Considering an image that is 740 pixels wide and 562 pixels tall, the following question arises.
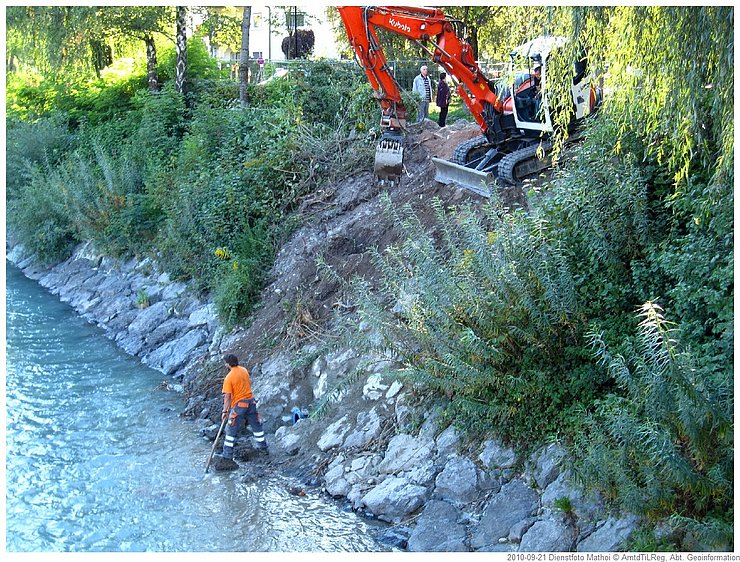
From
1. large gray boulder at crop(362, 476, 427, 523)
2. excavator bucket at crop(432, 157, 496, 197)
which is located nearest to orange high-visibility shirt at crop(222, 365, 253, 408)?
large gray boulder at crop(362, 476, 427, 523)

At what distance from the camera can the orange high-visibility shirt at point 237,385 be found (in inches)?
476

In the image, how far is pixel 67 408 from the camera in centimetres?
1415

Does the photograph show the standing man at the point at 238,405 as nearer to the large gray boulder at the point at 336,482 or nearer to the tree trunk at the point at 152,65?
the large gray boulder at the point at 336,482

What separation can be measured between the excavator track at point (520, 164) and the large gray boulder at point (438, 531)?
632cm

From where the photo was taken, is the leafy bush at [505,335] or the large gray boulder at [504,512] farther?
the leafy bush at [505,335]

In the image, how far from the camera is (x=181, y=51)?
2441 cm

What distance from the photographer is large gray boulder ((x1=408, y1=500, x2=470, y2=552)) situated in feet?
31.0

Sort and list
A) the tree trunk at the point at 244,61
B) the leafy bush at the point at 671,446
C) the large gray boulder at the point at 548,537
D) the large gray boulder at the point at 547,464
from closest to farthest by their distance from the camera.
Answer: the leafy bush at the point at 671,446 < the large gray boulder at the point at 548,537 < the large gray boulder at the point at 547,464 < the tree trunk at the point at 244,61

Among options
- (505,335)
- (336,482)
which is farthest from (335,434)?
(505,335)

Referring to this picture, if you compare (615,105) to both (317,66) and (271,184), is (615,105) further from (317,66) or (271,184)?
(317,66)

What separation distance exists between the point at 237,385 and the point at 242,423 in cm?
51

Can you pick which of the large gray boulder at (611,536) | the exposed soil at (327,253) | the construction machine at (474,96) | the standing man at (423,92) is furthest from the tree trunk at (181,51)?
the large gray boulder at (611,536)

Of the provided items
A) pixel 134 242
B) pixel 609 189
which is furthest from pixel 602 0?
pixel 134 242

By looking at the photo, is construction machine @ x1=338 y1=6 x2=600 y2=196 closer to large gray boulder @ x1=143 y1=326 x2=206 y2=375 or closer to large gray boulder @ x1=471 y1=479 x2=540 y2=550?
large gray boulder @ x1=143 y1=326 x2=206 y2=375
